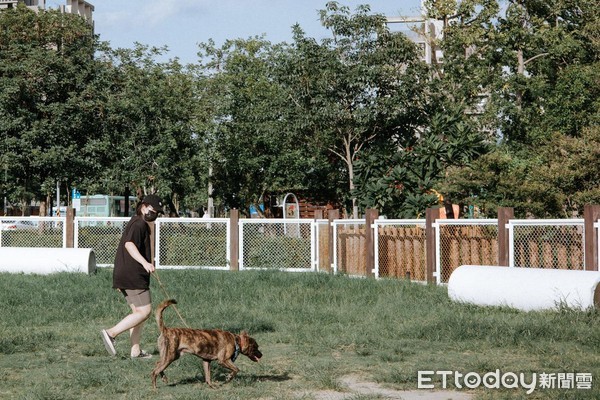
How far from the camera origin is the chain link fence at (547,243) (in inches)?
706

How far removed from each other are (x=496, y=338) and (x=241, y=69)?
42057 millimetres

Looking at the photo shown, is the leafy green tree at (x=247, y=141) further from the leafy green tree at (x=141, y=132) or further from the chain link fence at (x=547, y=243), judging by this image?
the chain link fence at (x=547, y=243)

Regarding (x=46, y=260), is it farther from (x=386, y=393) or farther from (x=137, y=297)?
(x=386, y=393)

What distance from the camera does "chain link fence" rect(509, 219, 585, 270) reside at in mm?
17922

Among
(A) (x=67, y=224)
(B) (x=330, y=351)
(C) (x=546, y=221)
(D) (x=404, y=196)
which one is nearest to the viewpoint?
(B) (x=330, y=351)

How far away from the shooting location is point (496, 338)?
11828 mm

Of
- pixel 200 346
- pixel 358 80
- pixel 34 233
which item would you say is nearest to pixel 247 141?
pixel 358 80

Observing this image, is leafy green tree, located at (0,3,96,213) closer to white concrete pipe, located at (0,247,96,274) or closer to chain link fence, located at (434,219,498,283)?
white concrete pipe, located at (0,247,96,274)

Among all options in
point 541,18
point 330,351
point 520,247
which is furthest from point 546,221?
point 541,18

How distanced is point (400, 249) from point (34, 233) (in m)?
12.4

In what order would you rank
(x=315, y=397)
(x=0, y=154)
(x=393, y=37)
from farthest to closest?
(x=0, y=154), (x=393, y=37), (x=315, y=397)

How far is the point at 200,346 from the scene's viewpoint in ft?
29.8

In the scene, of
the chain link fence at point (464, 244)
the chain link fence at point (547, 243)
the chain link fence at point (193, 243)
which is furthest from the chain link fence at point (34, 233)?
the chain link fence at point (547, 243)

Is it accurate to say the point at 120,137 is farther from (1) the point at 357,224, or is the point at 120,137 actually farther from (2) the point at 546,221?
(2) the point at 546,221
